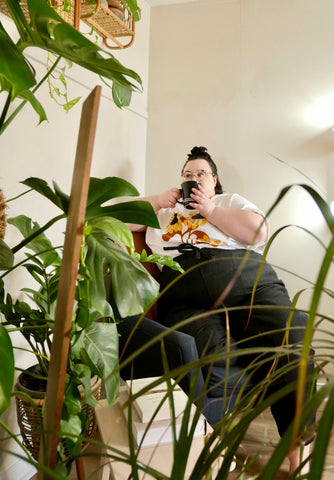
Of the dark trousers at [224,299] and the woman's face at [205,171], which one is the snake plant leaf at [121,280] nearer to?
the dark trousers at [224,299]

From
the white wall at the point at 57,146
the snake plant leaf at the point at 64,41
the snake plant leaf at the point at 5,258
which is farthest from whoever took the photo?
the white wall at the point at 57,146

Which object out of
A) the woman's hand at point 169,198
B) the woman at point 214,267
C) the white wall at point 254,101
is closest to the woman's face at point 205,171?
the woman at point 214,267

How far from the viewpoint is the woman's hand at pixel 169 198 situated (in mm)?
2176

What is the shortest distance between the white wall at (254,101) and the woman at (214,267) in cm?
35

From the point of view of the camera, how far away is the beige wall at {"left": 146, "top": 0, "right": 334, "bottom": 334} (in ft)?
7.83

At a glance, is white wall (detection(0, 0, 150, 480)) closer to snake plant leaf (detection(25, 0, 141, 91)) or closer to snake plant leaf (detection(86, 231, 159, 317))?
snake plant leaf (detection(25, 0, 141, 91))

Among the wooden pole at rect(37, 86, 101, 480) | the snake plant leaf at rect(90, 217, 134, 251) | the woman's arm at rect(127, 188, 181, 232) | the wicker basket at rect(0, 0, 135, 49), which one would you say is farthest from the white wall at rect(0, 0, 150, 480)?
the wooden pole at rect(37, 86, 101, 480)

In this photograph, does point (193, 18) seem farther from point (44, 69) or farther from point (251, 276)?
point (251, 276)

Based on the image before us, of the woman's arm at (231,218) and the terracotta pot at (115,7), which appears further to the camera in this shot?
the woman's arm at (231,218)

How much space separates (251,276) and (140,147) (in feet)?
3.83

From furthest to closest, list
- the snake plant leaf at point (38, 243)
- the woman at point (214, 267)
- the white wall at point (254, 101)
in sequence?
the white wall at point (254, 101), the woman at point (214, 267), the snake plant leaf at point (38, 243)

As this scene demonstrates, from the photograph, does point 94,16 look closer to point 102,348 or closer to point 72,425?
point 102,348

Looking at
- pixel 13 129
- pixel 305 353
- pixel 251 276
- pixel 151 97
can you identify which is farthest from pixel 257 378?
pixel 151 97

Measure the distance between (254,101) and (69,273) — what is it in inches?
91.5
